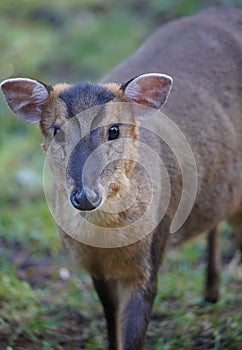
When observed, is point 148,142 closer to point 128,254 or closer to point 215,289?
point 128,254

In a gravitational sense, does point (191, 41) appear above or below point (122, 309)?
above

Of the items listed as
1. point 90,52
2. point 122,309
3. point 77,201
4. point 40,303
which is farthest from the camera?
point 90,52

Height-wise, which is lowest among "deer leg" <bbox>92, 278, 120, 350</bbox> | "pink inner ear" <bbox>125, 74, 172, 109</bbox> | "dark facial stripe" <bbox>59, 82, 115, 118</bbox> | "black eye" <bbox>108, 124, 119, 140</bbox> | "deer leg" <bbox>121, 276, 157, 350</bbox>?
"deer leg" <bbox>121, 276, 157, 350</bbox>

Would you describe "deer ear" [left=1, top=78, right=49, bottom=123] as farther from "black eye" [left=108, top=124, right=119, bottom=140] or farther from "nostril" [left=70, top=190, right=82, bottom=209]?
"nostril" [left=70, top=190, right=82, bottom=209]

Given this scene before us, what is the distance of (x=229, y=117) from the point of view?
5770 millimetres

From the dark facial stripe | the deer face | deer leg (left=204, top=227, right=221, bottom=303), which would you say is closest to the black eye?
the deer face

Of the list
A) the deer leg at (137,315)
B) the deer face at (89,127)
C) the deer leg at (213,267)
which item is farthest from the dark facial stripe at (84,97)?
the deer leg at (213,267)

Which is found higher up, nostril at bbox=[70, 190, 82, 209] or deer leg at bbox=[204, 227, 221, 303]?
deer leg at bbox=[204, 227, 221, 303]

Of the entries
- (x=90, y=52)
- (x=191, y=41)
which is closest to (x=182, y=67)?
(x=191, y=41)

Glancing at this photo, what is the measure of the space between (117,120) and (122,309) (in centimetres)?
103

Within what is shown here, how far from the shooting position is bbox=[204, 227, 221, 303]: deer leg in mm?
6414

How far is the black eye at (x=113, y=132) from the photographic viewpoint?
4676mm

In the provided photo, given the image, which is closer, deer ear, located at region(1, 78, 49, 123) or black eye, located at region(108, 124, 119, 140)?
black eye, located at region(108, 124, 119, 140)

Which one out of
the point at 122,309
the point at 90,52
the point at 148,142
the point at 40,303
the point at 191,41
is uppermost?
the point at 90,52
